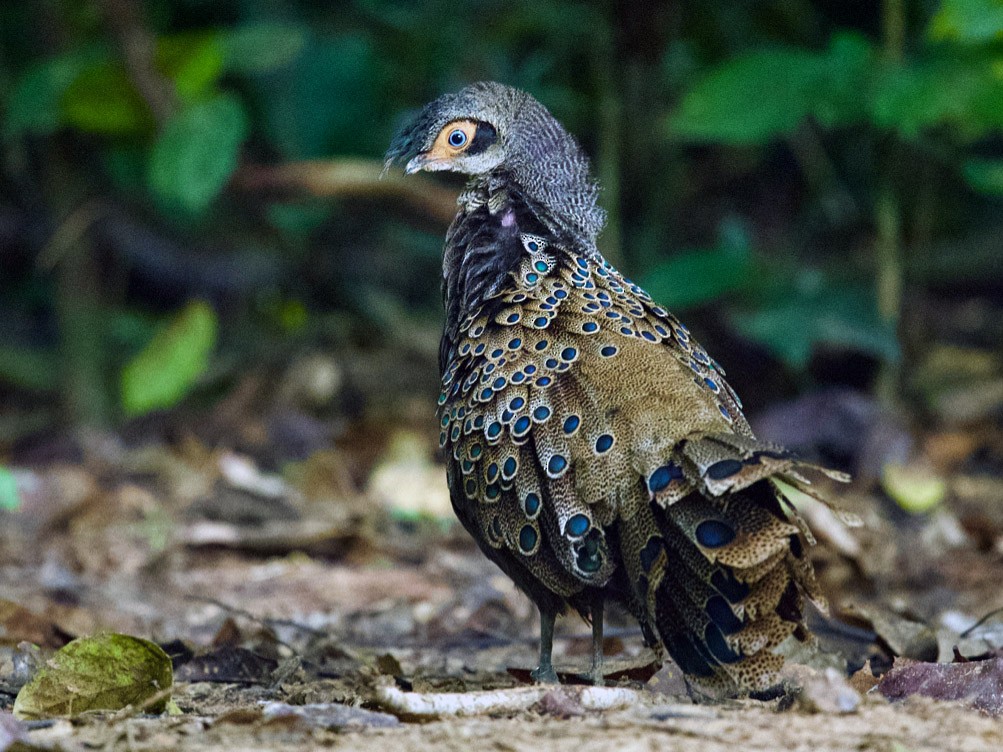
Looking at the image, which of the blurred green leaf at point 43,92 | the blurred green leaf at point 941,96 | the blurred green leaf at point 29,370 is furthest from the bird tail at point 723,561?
the blurred green leaf at point 29,370

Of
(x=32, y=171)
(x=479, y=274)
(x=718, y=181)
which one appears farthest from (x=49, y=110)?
(x=718, y=181)

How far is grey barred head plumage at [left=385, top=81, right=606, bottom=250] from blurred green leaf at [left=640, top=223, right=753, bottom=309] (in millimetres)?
3216

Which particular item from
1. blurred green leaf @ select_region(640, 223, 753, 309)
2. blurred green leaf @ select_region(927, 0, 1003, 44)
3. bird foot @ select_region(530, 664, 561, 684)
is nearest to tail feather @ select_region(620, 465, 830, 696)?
bird foot @ select_region(530, 664, 561, 684)

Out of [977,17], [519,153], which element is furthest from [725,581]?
[977,17]

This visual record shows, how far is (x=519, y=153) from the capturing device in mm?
4219

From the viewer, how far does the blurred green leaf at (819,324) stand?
722cm

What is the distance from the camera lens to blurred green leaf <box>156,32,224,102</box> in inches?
299

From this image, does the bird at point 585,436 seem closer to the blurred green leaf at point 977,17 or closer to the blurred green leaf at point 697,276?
the blurred green leaf at point 977,17

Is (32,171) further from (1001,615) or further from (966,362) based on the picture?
(1001,615)

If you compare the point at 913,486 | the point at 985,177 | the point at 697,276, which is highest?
the point at 985,177

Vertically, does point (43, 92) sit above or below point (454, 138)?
above

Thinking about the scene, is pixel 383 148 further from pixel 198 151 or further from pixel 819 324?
pixel 819 324

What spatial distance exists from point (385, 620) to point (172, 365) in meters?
3.49

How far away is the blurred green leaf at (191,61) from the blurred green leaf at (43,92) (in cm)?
43
